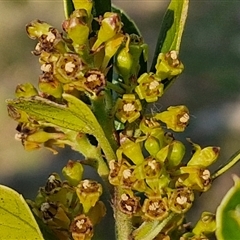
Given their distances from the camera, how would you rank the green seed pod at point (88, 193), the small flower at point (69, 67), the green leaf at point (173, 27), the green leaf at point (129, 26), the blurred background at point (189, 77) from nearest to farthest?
the small flower at point (69, 67) → the green seed pod at point (88, 193) → the green leaf at point (173, 27) → the green leaf at point (129, 26) → the blurred background at point (189, 77)

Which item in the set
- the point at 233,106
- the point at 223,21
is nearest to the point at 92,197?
the point at 233,106

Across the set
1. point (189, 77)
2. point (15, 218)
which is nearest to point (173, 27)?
point (15, 218)

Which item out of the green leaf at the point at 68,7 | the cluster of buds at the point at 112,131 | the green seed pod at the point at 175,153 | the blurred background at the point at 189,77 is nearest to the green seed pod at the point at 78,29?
the cluster of buds at the point at 112,131

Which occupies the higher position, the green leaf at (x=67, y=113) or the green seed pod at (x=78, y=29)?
the green seed pod at (x=78, y=29)

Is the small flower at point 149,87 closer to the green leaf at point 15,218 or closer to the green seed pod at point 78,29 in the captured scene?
the green seed pod at point 78,29

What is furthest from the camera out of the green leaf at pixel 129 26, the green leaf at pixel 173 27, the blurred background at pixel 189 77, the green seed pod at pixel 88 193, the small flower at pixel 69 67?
the blurred background at pixel 189 77

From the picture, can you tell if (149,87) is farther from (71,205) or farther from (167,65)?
(71,205)
